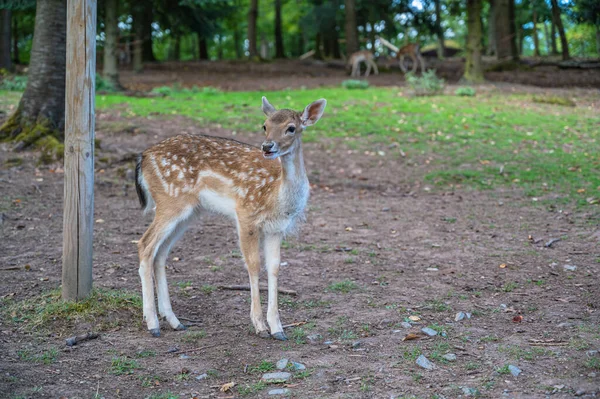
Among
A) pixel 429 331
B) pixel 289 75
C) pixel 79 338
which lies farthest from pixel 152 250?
pixel 289 75

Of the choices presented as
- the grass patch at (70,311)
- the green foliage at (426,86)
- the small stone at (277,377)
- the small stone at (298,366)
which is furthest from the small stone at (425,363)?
the green foliage at (426,86)

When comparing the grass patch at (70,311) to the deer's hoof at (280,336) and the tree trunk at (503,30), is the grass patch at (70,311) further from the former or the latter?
the tree trunk at (503,30)

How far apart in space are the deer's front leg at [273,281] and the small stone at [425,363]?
112 cm

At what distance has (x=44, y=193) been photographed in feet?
32.9

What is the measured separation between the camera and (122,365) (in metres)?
4.91

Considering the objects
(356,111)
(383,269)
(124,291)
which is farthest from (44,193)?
(356,111)

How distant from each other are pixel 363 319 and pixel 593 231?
3959 mm

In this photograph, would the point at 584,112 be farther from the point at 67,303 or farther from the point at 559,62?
the point at 67,303

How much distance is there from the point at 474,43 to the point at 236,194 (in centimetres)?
1722

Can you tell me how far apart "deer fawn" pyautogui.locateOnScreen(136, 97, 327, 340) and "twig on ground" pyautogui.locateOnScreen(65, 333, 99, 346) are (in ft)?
1.49

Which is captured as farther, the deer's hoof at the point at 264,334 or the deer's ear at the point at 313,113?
the deer's ear at the point at 313,113

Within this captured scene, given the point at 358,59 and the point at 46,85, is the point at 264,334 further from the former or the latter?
the point at 358,59

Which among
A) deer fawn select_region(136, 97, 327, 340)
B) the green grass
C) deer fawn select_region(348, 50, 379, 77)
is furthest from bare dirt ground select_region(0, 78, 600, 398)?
deer fawn select_region(348, 50, 379, 77)

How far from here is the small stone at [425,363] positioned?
16.0 ft
